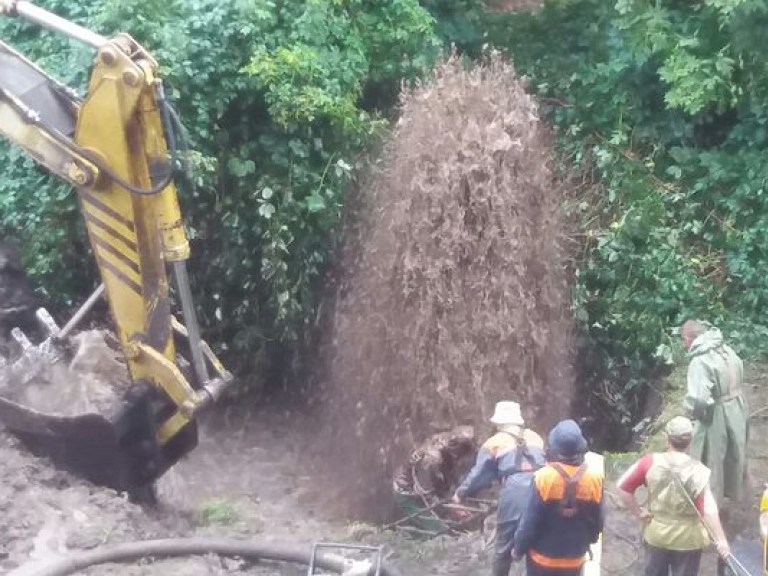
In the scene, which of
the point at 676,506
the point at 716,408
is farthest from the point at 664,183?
the point at 676,506

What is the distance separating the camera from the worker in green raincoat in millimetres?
7332

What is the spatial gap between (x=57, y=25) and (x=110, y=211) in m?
1.16

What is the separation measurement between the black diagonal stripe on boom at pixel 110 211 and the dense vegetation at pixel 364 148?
5.41ft

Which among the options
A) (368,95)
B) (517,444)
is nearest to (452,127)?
(368,95)

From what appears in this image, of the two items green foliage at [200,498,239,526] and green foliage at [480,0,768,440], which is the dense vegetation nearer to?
green foliage at [480,0,768,440]

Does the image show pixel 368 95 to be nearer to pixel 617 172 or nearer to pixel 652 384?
pixel 617 172

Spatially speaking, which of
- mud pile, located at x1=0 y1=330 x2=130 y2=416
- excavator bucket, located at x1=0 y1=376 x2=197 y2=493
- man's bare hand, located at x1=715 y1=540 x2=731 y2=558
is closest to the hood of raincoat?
man's bare hand, located at x1=715 y1=540 x2=731 y2=558

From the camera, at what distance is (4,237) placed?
34.0ft

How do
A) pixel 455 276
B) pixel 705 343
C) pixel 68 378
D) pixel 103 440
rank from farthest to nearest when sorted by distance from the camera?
pixel 455 276 → pixel 68 378 → pixel 103 440 → pixel 705 343

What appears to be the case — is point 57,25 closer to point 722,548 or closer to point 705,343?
point 705,343

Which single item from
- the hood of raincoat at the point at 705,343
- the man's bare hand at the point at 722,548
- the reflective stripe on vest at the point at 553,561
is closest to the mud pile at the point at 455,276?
the hood of raincoat at the point at 705,343

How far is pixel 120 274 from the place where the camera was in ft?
26.0

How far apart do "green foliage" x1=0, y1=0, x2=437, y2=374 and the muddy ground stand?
4.83ft

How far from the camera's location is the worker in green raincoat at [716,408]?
24.1 feet
